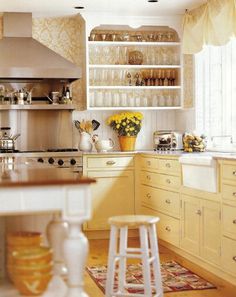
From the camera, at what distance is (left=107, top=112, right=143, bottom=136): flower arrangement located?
7035mm

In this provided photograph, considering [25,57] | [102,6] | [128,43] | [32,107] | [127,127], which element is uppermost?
[102,6]

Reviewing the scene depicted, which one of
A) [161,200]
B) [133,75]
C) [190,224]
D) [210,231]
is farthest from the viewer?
[133,75]

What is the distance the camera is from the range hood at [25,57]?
6.62 metres

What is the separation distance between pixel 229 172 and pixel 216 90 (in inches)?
87.1

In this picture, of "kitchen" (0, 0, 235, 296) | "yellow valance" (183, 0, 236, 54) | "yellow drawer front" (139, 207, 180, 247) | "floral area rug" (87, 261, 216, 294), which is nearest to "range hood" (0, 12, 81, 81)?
"kitchen" (0, 0, 235, 296)

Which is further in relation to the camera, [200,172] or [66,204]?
[200,172]

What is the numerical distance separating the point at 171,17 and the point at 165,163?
2038 mm

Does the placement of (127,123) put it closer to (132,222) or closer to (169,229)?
(169,229)

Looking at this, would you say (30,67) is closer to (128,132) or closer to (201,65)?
(128,132)

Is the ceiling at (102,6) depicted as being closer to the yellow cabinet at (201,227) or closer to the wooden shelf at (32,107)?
the wooden shelf at (32,107)

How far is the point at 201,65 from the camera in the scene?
22.4ft

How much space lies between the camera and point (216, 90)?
256 inches

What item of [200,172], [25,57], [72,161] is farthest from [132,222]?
[25,57]

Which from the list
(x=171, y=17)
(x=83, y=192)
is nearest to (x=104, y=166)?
(x=171, y=17)
